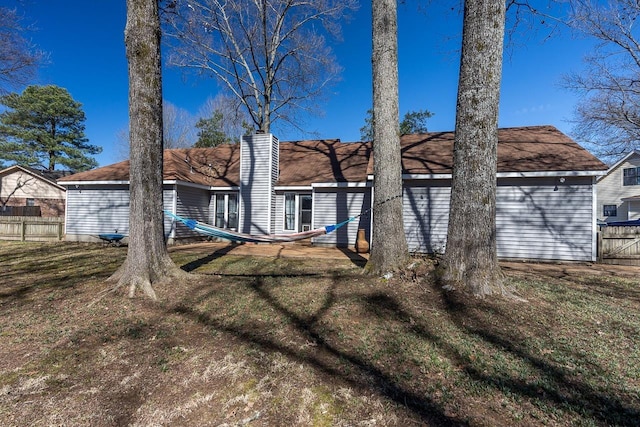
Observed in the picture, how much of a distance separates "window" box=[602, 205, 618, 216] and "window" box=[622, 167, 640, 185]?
160 centimetres

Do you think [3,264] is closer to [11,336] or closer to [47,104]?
[11,336]

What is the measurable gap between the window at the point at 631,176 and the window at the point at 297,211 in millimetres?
21015

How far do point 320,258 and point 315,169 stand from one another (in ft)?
17.5

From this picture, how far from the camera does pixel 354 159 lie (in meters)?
13.3

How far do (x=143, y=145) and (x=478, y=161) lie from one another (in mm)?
4858

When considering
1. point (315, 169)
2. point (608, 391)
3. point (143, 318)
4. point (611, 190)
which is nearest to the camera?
point (608, 391)

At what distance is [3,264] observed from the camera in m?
7.63

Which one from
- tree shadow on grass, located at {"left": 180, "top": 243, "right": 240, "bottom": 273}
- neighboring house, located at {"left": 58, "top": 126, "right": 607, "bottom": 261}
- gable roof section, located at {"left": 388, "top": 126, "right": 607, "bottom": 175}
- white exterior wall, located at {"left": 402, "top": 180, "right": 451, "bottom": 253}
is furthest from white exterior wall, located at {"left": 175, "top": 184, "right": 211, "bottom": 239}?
white exterior wall, located at {"left": 402, "top": 180, "right": 451, "bottom": 253}

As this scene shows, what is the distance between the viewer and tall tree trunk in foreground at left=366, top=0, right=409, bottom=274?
5168mm

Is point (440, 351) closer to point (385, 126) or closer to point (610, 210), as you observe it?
point (385, 126)

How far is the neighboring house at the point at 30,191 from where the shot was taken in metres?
20.9

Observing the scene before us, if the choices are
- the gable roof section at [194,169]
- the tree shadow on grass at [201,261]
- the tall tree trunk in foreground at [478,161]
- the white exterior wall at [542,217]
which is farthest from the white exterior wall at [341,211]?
the tall tree trunk in foreground at [478,161]

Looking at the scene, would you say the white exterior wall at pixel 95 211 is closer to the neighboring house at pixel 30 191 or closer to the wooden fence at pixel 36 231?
the wooden fence at pixel 36 231

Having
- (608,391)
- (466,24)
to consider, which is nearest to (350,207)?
(466,24)
